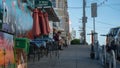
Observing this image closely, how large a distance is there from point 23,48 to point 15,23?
4.74 m

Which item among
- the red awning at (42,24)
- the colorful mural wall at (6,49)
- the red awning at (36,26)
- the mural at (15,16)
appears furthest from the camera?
the red awning at (42,24)

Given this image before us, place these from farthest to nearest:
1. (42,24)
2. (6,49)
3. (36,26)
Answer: (42,24) < (36,26) < (6,49)

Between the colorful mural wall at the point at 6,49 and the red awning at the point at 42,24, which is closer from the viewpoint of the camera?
the colorful mural wall at the point at 6,49

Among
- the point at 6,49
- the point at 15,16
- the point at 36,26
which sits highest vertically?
the point at 15,16

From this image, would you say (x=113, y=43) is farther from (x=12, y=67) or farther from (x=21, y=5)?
(x=12, y=67)

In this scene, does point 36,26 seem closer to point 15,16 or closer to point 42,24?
point 42,24

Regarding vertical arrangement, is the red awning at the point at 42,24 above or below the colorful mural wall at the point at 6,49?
above

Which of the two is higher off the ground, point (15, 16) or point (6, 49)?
point (15, 16)

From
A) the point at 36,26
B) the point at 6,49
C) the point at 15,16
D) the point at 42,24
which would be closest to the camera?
the point at 6,49

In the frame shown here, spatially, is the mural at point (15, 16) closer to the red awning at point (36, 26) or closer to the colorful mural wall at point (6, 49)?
the red awning at point (36, 26)

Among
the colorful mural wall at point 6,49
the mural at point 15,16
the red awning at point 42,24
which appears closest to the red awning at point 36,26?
the mural at point 15,16

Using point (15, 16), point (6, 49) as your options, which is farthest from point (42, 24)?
point (6, 49)

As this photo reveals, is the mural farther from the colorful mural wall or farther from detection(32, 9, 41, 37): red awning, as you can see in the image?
the colorful mural wall

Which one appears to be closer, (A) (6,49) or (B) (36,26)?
(A) (6,49)
